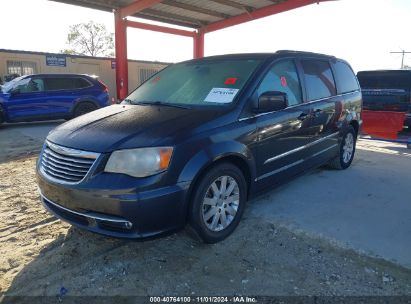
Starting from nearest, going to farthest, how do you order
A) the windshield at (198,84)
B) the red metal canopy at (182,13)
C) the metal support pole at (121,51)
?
the windshield at (198,84) < the red metal canopy at (182,13) < the metal support pole at (121,51)

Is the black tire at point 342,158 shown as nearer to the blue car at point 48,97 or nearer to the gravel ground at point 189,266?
the gravel ground at point 189,266

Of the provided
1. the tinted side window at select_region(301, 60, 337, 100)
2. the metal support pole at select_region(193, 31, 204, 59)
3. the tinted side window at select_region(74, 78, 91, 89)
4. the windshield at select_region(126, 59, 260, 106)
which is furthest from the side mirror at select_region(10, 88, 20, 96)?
the tinted side window at select_region(301, 60, 337, 100)

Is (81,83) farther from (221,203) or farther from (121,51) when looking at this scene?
(221,203)

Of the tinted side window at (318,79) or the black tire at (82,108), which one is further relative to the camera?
the black tire at (82,108)

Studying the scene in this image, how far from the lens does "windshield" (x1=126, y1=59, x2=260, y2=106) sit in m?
3.51

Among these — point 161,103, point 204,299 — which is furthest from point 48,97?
point 204,299

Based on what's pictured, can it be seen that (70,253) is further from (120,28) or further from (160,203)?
(120,28)

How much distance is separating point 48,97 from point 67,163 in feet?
32.2

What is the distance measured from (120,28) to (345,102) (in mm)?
10409

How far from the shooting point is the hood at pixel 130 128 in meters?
2.73

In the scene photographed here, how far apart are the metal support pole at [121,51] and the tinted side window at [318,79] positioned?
10.2 meters

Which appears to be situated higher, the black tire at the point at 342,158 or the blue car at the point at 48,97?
the blue car at the point at 48,97

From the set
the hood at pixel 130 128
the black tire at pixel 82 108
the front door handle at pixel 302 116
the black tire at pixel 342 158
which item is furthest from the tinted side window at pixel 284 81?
the black tire at pixel 82 108

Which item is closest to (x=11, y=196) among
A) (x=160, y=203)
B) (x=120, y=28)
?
(x=160, y=203)
